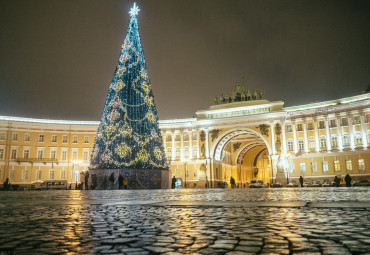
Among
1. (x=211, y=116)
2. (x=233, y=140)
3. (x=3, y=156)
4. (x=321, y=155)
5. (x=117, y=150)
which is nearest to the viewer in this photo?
(x=117, y=150)

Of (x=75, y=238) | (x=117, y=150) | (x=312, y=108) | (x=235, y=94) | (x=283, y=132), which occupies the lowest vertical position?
(x=75, y=238)

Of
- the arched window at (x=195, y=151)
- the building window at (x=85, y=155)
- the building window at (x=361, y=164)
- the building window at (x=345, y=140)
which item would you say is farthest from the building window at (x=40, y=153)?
the building window at (x=361, y=164)

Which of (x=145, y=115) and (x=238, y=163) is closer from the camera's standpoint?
(x=145, y=115)

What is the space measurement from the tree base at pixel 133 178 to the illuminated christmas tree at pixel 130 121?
0.39m

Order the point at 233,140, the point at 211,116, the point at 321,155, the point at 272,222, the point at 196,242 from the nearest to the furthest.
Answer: the point at 196,242 < the point at 272,222 < the point at 321,155 < the point at 211,116 < the point at 233,140

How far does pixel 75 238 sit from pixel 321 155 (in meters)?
53.9

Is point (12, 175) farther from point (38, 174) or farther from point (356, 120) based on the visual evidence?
point (356, 120)

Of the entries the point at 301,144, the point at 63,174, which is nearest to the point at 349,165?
the point at 301,144

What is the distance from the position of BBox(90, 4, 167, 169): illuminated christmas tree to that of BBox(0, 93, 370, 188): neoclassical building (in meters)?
33.6

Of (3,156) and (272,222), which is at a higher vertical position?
(3,156)

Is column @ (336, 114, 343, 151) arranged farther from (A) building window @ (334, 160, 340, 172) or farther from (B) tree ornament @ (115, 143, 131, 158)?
(B) tree ornament @ (115, 143, 131, 158)

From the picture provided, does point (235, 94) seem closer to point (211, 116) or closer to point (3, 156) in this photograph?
point (211, 116)

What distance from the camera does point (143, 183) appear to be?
75.4 feet

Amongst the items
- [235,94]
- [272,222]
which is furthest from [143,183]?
[235,94]
